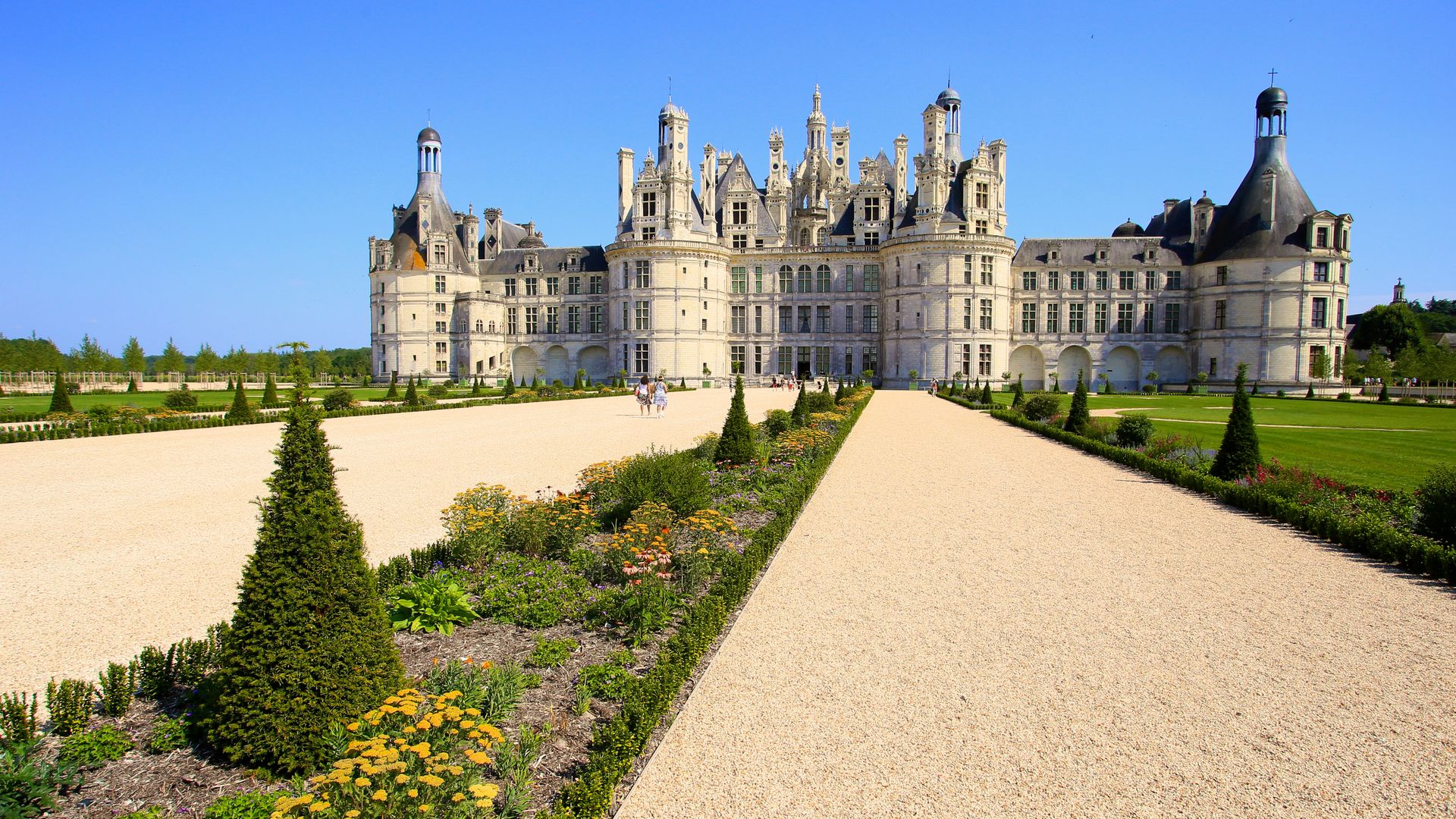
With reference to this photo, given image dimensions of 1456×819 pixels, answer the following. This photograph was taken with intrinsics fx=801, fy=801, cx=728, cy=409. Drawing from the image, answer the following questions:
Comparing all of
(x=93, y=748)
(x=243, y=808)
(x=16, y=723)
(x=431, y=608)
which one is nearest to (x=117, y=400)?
(x=431, y=608)

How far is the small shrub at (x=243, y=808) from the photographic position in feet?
12.6

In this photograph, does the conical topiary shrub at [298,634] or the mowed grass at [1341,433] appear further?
the mowed grass at [1341,433]

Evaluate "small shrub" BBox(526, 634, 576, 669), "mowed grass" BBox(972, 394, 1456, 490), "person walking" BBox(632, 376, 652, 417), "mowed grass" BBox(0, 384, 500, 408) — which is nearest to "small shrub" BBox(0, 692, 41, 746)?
"small shrub" BBox(526, 634, 576, 669)

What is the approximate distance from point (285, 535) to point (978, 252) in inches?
2159

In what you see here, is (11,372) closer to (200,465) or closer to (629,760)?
(200,465)

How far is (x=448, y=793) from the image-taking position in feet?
12.7

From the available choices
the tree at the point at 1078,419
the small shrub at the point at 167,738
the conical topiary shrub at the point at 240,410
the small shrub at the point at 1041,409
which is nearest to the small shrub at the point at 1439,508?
the tree at the point at 1078,419

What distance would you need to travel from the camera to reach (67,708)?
15.6ft

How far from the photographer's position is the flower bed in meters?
4.02

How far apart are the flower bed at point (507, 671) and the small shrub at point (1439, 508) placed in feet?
25.8

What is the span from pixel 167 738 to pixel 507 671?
200 centimetres

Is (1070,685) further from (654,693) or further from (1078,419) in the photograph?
(1078,419)

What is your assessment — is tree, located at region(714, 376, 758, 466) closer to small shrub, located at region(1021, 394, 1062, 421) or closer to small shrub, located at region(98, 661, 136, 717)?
small shrub, located at region(98, 661, 136, 717)

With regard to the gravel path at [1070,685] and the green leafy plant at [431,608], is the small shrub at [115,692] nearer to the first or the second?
the green leafy plant at [431,608]
